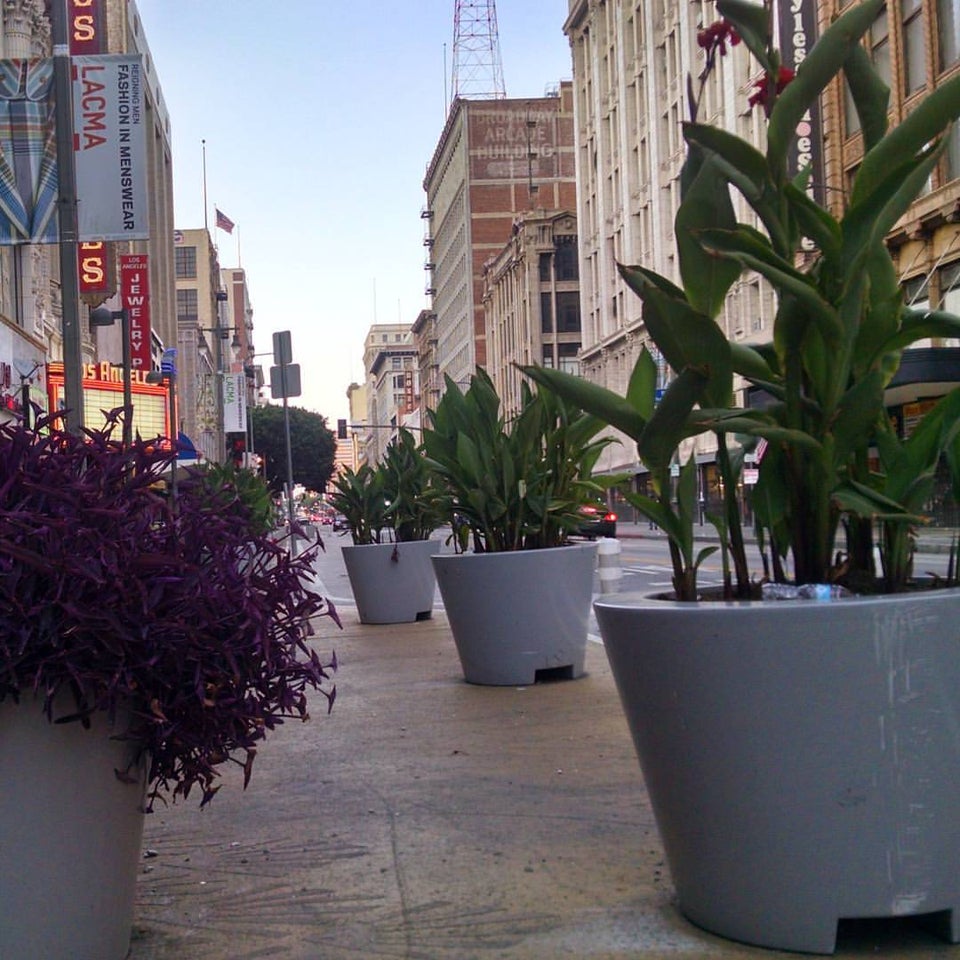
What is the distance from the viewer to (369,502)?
13875 mm

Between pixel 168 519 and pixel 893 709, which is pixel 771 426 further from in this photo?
pixel 168 519

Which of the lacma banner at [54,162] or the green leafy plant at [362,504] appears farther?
the green leafy plant at [362,504]

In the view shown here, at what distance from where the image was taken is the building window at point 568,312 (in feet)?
292

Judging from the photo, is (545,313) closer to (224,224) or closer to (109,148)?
(224,224)

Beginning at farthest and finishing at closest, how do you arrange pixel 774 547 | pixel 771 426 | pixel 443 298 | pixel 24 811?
pixel 443 298
pixel 774 547
pixel 771 426
pixel 24 811

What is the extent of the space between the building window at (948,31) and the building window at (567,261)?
5559 centimetres

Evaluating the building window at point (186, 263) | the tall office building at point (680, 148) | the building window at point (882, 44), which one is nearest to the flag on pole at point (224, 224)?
the building window at point (186, 263)

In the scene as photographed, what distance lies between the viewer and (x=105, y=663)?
9.62 ft

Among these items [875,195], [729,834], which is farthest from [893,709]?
[875,195]

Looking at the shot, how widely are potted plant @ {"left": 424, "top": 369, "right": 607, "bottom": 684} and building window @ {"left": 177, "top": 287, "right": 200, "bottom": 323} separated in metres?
100.0

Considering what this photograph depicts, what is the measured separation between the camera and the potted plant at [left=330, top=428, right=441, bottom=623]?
13164 millimetres

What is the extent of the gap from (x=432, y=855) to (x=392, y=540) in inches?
388

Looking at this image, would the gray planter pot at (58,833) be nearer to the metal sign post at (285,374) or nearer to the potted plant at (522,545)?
the potted plant at (522,545)

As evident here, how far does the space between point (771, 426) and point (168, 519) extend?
Answer: 1567mm
